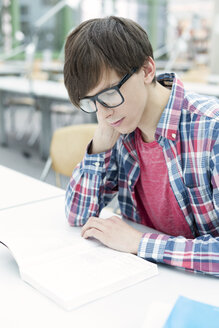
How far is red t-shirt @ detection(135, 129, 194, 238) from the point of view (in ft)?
3.68

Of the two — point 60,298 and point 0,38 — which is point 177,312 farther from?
point 0,38

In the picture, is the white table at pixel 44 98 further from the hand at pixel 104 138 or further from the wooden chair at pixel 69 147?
the hand at pixel 104 138

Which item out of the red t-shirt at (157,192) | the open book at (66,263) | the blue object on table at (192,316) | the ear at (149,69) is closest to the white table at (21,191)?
the open book at (66,263)

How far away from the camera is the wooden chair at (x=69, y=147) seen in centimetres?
194

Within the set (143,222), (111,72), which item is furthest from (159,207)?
(111,72)

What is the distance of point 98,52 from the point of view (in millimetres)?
894

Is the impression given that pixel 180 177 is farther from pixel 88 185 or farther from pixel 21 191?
pixel 21 191

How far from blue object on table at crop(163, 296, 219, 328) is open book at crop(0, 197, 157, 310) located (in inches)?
6.7

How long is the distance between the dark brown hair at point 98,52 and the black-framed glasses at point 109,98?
1 cm

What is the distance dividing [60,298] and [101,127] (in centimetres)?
55

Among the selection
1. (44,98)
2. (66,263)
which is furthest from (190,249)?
(44,98)

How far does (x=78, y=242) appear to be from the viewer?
100cm

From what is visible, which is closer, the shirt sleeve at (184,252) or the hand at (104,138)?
the shirt sleeve at (184,252)

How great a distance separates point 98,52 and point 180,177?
373mm
